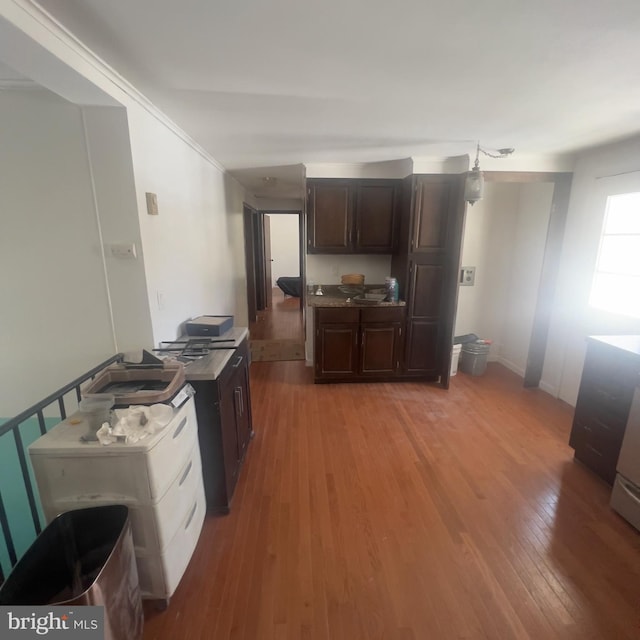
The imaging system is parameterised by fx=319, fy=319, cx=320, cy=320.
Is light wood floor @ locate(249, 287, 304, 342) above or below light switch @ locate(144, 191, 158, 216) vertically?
below

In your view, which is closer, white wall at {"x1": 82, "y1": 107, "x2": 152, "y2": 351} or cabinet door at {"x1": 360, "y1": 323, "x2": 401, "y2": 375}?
white wall at {"x1": 82, "y1": 107, "x2": 152, "y2": 351}

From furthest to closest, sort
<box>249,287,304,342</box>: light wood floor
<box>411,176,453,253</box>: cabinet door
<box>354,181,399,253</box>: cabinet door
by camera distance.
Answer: <box>249,287,304,342</box>: light wood floor < <box>354,181,399,253</box>: cabinet door < <box>411,176,453,253</box>: cabinet door

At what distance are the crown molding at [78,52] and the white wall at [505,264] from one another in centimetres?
334

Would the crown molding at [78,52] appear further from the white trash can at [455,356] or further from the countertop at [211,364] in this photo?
the white trash can at [455,356]

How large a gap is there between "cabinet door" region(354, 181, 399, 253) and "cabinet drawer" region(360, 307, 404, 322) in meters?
0.71

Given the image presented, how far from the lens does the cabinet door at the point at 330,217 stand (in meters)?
3.48

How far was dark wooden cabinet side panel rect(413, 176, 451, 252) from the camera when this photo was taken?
3.23m

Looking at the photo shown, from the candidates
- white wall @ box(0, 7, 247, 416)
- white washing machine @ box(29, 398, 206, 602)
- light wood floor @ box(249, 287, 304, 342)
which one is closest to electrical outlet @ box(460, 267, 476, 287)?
light wood floor @ box(249, 287, 304, 342)

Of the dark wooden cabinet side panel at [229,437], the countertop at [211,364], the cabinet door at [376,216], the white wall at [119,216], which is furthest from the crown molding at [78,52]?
the cabinet door at [376,216]

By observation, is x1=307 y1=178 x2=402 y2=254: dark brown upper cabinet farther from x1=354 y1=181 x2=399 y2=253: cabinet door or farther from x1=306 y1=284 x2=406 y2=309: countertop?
x1=306 y1=284 x2=406 y2=309: countertop

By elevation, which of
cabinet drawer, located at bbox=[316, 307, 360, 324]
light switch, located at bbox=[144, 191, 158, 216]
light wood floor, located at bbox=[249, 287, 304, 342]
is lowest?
light wood floor, located at bbox=[249, 287, 304, 342]

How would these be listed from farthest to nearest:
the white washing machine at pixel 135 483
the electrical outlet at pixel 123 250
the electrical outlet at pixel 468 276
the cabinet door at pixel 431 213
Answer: the electrical outlet at pixel 468 276 → the cabinet door at pixel 431 213 → the electrical outlet at pixel 123 250 → the white washing machine at pixel 135 483

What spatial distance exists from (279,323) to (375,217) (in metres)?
3.05

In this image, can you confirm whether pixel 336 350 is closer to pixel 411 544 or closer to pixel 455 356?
pixel 455 356
